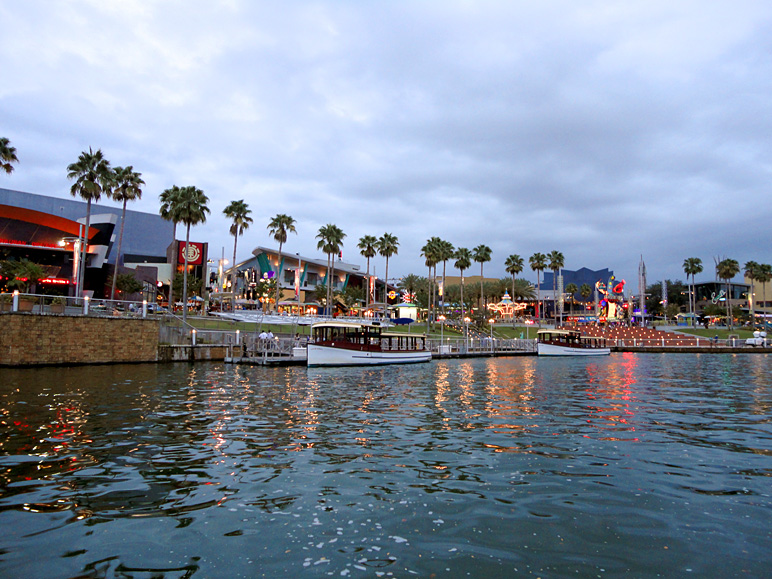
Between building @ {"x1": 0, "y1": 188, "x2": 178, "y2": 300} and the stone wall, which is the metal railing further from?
building @ {"x1": 0, "y1": 188, "x2": 178, "y2": 300}

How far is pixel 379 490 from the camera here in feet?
29.1

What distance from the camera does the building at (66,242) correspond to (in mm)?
67188

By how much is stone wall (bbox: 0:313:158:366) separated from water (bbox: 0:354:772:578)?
17261mm

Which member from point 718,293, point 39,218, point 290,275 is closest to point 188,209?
point 39,218

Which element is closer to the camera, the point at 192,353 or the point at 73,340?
the point at 73,340

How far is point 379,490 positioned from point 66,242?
70.6 metres

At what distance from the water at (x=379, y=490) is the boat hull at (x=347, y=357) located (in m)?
19.2

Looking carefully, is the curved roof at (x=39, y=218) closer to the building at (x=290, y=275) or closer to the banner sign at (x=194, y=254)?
the banner sign at (x=194, y=254)

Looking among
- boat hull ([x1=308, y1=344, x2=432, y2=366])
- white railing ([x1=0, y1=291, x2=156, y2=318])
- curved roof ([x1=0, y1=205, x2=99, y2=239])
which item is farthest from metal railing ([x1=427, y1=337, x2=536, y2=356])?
curved roof ([x1=0, y1=205, x2=99, y2=239])

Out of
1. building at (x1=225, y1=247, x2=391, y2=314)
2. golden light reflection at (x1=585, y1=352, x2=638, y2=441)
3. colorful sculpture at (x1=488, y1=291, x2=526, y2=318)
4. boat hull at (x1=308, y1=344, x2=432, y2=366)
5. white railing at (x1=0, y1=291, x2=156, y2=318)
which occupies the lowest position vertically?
golden light reflection at (x1=585, y1=352, x2=638, y2=441)

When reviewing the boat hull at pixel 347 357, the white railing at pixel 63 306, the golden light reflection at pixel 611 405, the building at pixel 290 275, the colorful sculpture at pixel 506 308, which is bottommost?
the golden light reflection at pixel 611 405

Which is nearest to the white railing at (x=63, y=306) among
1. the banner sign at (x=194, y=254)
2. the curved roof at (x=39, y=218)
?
the curved roof at (x=39, y=218)

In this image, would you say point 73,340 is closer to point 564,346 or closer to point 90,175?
point 90,175

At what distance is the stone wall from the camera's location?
32.4 m
